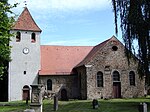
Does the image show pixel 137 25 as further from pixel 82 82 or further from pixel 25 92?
pixel 25 92

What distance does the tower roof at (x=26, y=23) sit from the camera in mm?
40059

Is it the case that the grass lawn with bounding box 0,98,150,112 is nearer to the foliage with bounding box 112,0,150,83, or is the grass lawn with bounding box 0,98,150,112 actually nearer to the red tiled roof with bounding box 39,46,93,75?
the foliage with bounding box 112,0,150,83

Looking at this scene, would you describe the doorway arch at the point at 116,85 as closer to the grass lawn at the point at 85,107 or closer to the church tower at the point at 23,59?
the grass lawn at the point at 85,107

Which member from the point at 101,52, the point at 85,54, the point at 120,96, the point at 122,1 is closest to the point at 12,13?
the point at 122,1

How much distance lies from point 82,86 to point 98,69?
331cm

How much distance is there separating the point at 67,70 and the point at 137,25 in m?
20.2

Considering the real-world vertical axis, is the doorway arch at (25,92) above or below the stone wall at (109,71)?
below

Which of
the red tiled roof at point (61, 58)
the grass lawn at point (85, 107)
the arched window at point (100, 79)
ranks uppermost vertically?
the red tiled roof at point (61, 58)

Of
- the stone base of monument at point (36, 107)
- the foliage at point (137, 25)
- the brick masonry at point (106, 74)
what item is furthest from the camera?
the brick masonry at point (106, 74)

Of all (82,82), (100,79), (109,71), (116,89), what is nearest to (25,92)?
(82,82)

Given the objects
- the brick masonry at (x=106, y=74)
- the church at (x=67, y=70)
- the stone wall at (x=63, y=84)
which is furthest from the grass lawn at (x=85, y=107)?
the stone wall at (x=63, y=84)

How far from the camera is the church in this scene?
37000 millimetres

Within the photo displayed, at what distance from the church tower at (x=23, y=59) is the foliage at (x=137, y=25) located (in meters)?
19.3

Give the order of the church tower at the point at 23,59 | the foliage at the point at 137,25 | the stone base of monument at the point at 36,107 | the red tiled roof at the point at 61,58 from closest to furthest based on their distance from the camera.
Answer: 1. the stone base of monument at the point at 36,107
2. the foliage at the point at 137,25
3. the church tower at the point at 23,59
4. the red tiled roof at the point at 61,58
